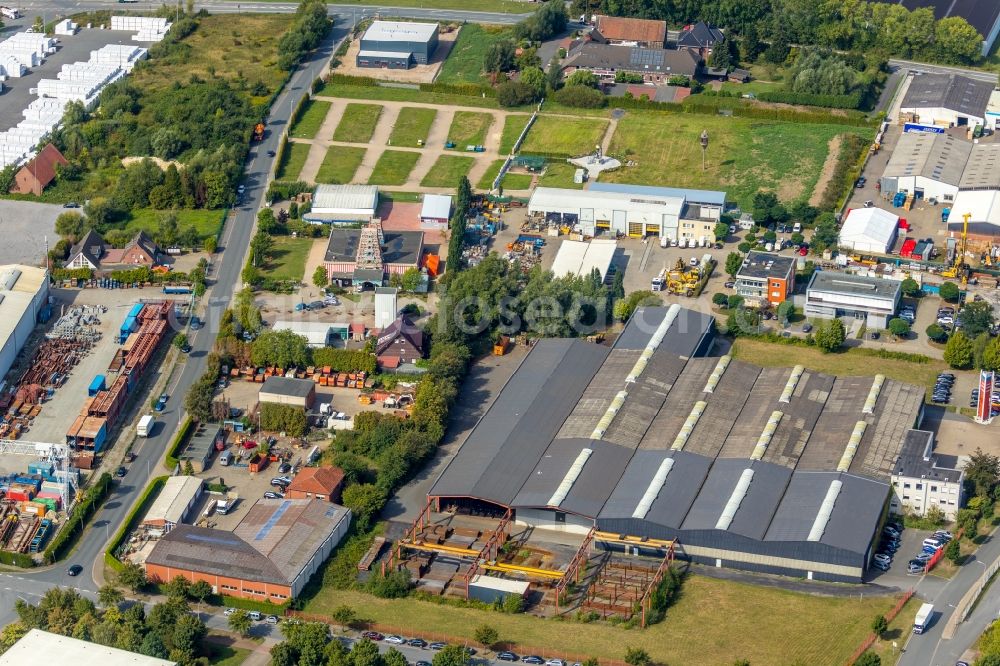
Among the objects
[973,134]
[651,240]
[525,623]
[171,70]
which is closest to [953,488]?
[525,623]

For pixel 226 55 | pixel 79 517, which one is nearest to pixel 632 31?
pixel 226 55

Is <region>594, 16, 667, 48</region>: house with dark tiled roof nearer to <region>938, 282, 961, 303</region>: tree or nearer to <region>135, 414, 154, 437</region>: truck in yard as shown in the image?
<region>938, 282, 961, 303</region>: tree

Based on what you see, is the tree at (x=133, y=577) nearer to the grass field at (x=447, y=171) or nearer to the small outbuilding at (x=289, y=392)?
the small outbuilding at (x=289, y=392)

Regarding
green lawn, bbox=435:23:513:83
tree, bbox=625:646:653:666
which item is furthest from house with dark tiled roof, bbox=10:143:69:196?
tree, bbox=625:646:653:666

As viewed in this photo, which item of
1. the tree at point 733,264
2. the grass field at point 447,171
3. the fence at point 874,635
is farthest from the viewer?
the grass field at point 447,171

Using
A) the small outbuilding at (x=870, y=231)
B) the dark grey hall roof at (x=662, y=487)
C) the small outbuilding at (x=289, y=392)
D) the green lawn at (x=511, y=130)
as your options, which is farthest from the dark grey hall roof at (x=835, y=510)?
the green lawn at (x=511, y=130)

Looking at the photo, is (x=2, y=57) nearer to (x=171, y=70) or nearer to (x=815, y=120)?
(x=171, y=70)
